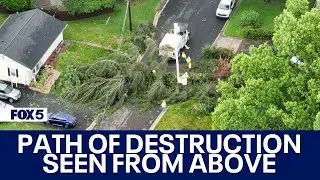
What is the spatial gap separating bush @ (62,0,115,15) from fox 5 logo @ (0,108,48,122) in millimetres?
14286

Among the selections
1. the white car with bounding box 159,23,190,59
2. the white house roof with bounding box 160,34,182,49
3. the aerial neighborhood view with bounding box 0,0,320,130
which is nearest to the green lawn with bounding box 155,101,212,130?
the aerial neighborhood view with bounding box 0,0,320,130

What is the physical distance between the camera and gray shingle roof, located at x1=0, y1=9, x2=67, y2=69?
58469 mm

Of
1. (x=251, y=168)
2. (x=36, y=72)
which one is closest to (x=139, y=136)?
(x=251, y=168)

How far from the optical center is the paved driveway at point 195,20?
6497cm

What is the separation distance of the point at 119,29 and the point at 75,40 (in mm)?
4538

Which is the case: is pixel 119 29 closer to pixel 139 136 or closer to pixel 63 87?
pixel 63 87

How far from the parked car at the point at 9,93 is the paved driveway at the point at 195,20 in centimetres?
1536

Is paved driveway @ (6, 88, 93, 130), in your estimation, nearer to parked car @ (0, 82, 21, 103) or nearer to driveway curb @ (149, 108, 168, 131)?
parked car @ (0, 82, 21, 103)

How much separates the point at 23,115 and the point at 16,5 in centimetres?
1675

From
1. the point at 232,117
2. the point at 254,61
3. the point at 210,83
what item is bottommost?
the point at 210,83

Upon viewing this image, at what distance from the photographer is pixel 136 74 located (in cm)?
5678

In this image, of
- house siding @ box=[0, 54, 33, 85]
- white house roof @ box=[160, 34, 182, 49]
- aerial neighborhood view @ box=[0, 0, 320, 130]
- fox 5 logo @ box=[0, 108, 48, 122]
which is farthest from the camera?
white house roof @ box=[160, 34, 182, 49]

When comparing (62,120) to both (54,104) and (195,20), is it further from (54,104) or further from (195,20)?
(195,20)

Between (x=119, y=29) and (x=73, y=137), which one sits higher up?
(x=73, y=137)
